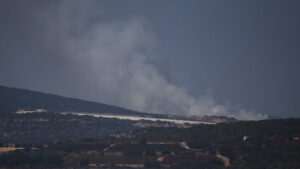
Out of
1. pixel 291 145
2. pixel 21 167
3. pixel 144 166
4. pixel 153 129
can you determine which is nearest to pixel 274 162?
pixel 291 145

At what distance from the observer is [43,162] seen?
123m

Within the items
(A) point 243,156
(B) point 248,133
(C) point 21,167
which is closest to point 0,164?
(C) point 21,167

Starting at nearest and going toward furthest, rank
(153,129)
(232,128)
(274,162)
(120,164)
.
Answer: (274,162) → (120,164) → (232,128) → (153,129)

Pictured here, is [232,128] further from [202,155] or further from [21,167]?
[21,167]

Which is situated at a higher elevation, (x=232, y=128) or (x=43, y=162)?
(x=232, y=128)

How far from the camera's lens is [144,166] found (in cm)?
11881

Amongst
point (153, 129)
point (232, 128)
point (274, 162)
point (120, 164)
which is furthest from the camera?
point (153, 129)

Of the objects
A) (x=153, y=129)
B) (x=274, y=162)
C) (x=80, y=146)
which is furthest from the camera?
(x=153, y=129)

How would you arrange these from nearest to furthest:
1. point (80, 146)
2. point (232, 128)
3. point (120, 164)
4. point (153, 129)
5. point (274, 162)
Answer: point (274, 162) → point (120, 164) → point (80, 146) → point (232, 128) → point (153, 129)

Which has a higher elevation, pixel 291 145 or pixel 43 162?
pixel 291 145

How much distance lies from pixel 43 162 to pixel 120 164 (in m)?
16.7

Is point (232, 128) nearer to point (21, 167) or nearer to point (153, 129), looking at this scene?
point (153, 129)

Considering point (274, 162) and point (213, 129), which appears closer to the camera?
point (274, 162)

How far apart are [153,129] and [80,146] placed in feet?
132
